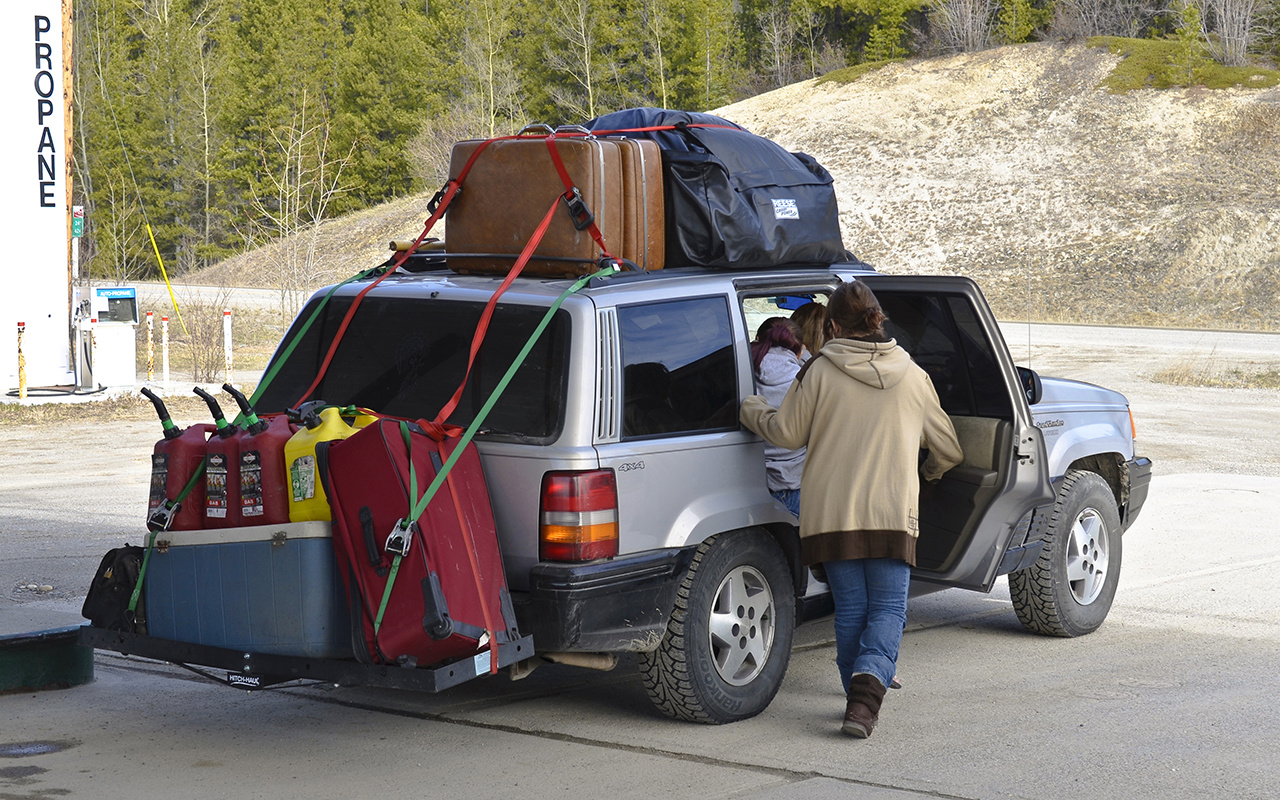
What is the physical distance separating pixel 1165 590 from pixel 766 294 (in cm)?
392

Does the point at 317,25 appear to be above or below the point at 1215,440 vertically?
above

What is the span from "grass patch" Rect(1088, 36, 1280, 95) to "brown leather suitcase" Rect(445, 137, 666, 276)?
56.3m

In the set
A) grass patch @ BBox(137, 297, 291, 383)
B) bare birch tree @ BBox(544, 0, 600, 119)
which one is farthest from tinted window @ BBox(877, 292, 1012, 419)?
bare birch tree @ BBox(544, 0, 600, 119)

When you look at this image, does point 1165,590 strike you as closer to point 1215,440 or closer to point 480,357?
point 480,357

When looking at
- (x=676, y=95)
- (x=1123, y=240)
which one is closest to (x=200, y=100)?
(x=676, y=95)

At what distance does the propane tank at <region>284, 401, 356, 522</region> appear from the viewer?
458 centimetres

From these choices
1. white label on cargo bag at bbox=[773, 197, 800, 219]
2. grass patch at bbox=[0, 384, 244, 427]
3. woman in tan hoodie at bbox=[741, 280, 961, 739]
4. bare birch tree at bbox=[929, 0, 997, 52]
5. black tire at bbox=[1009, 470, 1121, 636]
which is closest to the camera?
woman in tan hoodie at bbox=[741, 280, 961, 739]

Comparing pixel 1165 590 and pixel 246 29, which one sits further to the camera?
pixel 246 29

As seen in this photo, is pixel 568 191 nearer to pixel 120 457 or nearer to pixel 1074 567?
pixel 1074 567

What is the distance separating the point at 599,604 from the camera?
4.76 metres

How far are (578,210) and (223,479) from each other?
1.76m

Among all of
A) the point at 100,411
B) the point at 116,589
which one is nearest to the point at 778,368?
the point at 116,589

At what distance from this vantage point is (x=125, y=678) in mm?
6207

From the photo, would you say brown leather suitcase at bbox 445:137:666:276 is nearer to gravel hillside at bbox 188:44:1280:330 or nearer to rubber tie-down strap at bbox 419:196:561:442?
rubber tie-down strap at bbox 419:196:561:442
